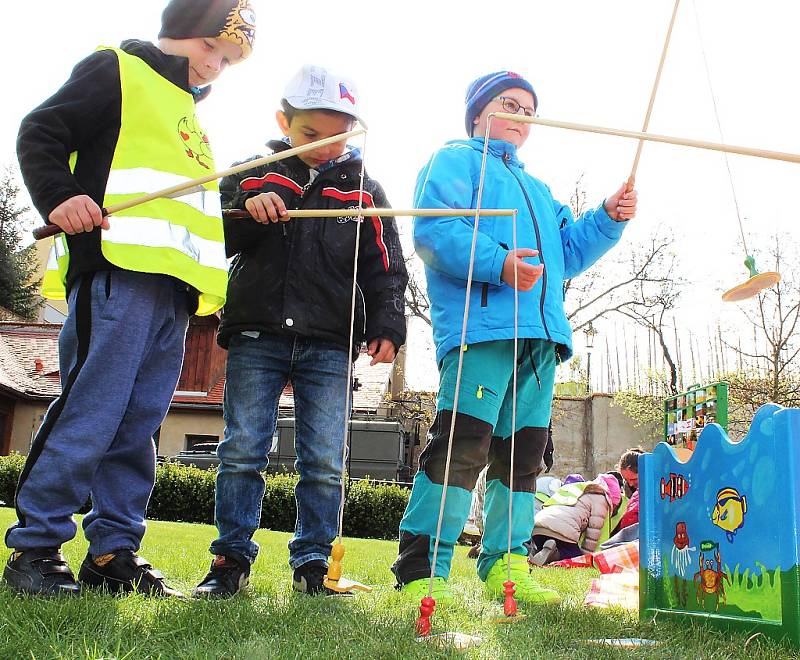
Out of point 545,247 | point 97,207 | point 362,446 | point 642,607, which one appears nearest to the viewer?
point 97,207

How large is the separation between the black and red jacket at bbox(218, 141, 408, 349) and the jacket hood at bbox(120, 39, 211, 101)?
0.40m

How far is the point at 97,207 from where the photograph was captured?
1.94m

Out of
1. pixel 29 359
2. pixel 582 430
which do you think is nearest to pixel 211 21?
pixel 582 430

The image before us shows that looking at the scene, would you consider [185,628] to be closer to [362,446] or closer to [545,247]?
[545,247]

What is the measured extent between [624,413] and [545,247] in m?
15.2

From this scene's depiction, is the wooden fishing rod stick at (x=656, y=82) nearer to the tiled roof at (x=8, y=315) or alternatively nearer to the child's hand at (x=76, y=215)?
the child's hand at (x=76, y=215)

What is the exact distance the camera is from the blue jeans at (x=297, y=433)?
2.41 meters

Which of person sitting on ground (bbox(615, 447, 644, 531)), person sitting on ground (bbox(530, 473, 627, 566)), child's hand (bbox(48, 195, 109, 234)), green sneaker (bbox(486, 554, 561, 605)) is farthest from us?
person sitting on ground (bbox(615, 447, 644, 531))

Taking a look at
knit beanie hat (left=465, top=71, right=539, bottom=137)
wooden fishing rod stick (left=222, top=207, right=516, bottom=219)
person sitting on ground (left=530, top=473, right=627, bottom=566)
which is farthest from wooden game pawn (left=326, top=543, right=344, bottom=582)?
person sitting on ground (left=530, top=473, right=627, bottom=566)

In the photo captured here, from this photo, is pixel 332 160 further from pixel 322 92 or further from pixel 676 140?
pixel 676 140

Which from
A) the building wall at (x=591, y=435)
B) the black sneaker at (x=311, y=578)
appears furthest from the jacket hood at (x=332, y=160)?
the building wall at (x=591, y=435)

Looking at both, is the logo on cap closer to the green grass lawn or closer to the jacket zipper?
the jacket zipper

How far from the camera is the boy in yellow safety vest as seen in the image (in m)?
1.92

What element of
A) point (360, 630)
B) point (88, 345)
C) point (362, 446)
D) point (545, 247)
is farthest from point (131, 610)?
point (362, 446)
